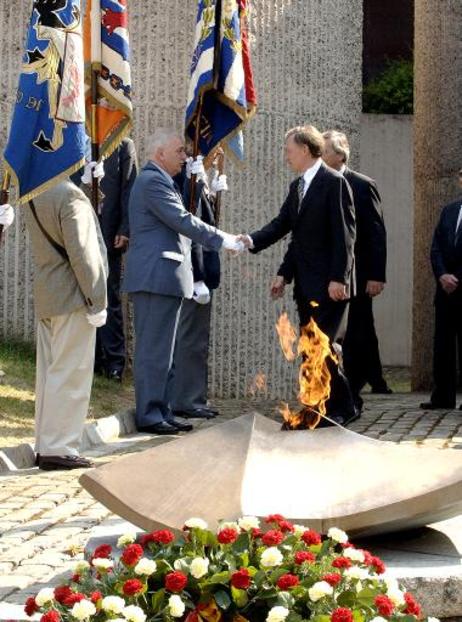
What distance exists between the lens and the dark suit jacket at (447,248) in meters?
11.4

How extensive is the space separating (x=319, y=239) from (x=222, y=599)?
5889 millimetres

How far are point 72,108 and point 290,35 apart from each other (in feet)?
14.6

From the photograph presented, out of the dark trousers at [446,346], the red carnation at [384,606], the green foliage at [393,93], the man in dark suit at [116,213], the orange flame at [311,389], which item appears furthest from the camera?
the green foliage at [393,93]

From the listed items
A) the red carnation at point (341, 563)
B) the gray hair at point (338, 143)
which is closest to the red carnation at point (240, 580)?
the red carnation at point (341, 563)

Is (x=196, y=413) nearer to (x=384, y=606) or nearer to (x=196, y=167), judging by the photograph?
(x=196, y=167)

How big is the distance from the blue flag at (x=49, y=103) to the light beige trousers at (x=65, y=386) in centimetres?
77

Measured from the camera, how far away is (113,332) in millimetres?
11594

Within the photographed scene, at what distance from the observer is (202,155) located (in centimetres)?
1101

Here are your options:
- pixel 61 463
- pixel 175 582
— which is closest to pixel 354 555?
pixel 175 582

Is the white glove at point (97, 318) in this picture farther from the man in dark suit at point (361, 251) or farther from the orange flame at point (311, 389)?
the man in dark suit at point (361, 251)

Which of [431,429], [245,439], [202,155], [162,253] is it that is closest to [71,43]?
[162,253]

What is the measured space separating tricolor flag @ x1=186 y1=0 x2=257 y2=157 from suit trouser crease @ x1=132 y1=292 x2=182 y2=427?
1.65 metres

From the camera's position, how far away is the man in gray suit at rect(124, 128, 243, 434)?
968cm

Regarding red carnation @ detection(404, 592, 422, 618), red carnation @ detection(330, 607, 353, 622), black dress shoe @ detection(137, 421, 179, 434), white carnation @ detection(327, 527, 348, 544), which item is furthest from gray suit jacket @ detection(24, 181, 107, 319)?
red carnation @ detection(330, 607, 353, 622)
